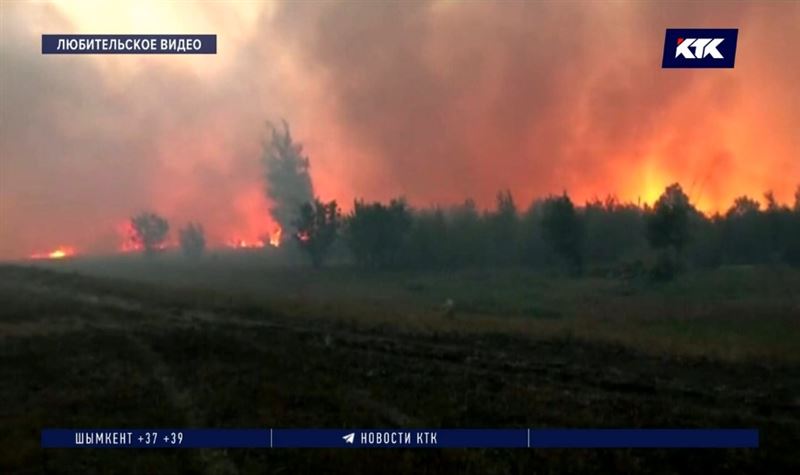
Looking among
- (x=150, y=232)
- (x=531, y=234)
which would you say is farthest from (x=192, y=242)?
(x=531, y=234)

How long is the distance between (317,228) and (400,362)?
15.9 metres

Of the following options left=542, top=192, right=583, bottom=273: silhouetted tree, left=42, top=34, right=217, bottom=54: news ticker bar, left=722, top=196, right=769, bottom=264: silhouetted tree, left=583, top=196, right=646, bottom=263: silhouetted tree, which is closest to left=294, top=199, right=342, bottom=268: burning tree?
left=542, top=192, right=583, bottom=273: silhouetted tree

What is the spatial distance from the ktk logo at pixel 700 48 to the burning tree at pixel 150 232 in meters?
21.5

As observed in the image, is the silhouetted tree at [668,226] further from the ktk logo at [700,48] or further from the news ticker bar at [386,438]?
the news ticker bar at [386,438]

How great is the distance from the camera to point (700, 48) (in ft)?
41.4

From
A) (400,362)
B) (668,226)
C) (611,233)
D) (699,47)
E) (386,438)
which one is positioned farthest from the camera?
(611,233)

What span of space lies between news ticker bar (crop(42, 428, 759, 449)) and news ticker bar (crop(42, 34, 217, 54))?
764cm

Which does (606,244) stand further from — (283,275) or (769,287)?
(283,275)

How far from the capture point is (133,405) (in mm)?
13617

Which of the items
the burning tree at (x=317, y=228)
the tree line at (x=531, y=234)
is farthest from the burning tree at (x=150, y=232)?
the burning tree at (x=317, y=228)

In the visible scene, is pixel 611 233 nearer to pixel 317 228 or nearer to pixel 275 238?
pixel 317 228

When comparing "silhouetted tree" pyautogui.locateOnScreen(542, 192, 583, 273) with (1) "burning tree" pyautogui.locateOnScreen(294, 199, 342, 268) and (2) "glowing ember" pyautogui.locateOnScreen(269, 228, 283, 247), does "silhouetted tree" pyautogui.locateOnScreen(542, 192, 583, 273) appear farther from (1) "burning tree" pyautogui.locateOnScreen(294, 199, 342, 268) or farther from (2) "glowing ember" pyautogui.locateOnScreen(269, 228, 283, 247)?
(2) "glowing ember" pyautogui.locateOnScreen(269, 228, 283, 247)

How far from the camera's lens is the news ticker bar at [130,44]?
13.2m

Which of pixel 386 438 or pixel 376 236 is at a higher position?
pixel 376 236
